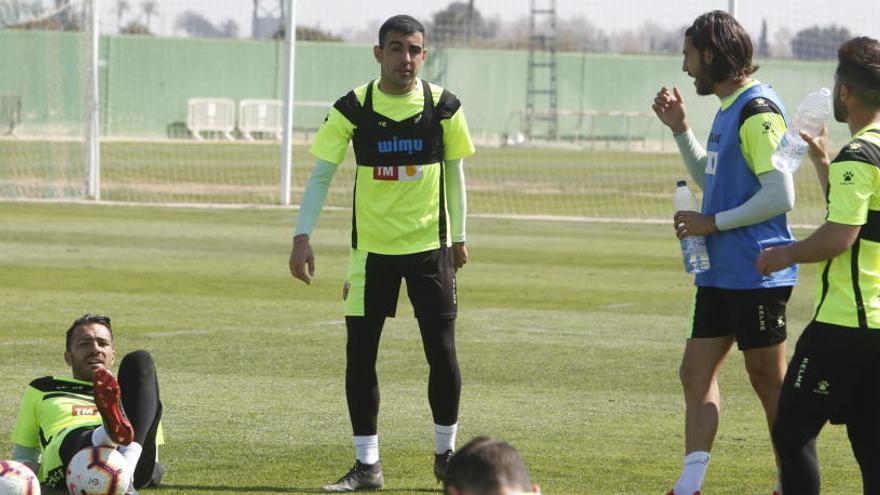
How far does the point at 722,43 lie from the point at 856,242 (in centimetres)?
113

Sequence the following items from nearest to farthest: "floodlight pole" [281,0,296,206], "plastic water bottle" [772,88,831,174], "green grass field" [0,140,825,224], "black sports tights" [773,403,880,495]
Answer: "black sports tights" [773,403,880,495]
"plastic water bottle" [772,88,831,174]
"floodlight pole" [281,0,296,206]
"green grass field" [0,140,825,224]

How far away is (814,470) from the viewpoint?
19.6 ft

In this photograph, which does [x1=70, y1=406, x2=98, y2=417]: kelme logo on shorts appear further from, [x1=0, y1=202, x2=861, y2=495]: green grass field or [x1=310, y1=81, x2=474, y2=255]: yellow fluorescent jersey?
[x1=310, y1=81, x2=474, y2=255]: yellow fluorescent jersey

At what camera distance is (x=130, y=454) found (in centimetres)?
684

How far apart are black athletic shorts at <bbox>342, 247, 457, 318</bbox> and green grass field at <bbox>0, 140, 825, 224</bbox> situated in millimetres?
20418

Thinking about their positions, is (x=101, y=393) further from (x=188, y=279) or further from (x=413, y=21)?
(x=188, y=279)

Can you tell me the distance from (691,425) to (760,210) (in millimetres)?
971

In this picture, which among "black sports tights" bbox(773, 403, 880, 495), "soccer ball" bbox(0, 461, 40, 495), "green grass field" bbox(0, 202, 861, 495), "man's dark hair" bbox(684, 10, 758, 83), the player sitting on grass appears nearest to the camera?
"black sports tights" bbox(773, 403, 880, 495)

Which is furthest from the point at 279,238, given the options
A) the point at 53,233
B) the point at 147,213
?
the point at 147,213

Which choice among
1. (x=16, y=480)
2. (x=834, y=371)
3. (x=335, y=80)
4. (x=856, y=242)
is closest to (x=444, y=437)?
(x=16, y=480)

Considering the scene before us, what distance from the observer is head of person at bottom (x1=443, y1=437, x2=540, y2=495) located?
414 cm

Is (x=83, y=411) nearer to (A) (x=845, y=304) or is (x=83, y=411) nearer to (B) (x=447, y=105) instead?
(B) (x=447, y=105)

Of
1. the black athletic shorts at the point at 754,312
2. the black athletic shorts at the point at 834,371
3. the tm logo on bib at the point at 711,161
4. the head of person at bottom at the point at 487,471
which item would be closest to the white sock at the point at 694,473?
the black athletic shorts at the point at 754,312

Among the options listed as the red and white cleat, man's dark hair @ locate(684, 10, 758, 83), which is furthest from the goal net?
man's dark hair @ locate(684, 10, 758, 83)
